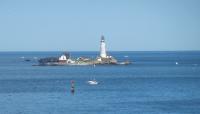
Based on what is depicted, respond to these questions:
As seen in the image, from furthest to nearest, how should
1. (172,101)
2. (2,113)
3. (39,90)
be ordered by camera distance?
1. (39,90)
2. (172,101)
3. (2,113)

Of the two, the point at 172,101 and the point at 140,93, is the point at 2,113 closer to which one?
the point at 172,101

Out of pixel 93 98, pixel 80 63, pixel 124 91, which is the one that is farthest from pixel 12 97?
pixel 80 63

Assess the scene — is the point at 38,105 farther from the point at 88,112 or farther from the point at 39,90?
the point at 39,90

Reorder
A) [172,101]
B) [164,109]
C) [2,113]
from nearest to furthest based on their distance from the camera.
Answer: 1. [2,113]
2. [164,109]
3. [172,101]

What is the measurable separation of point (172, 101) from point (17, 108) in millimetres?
19693

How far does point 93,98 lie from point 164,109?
1509 cm

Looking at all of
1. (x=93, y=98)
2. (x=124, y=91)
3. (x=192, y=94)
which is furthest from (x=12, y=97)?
(x=192, y=94)

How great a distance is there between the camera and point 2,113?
6444cm

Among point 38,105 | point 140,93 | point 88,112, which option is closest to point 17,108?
point 38,105

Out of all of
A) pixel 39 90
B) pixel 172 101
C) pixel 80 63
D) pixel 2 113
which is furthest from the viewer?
pixel 80 63

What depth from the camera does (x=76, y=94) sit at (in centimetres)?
8794

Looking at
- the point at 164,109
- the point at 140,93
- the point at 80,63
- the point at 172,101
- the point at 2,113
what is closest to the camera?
the point at 2,113

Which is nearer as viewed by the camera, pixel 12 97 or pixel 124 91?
pixel 12 97

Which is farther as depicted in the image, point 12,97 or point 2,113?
point 12,97
